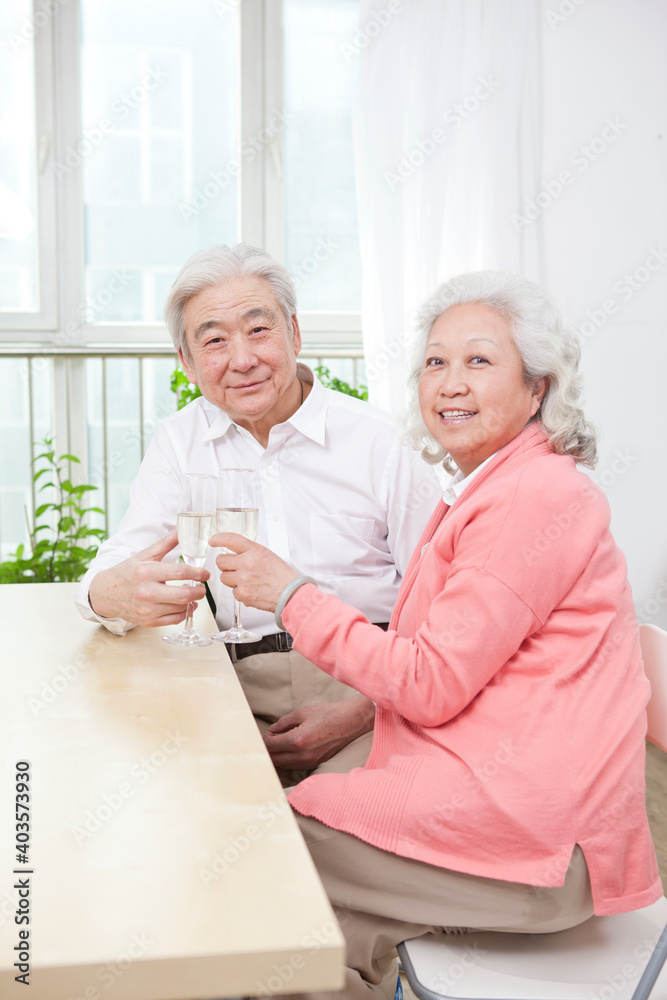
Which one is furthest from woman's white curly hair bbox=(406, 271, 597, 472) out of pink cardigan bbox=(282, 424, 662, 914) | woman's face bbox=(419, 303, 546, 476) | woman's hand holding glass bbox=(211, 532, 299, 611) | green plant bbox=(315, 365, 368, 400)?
green plant bbox=(315, 365, 368, 400)

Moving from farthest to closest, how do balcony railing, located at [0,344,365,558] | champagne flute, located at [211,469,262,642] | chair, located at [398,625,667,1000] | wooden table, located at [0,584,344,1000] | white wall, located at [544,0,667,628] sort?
1. balcony railing, located at [0,344,365,558]
2. white wall, located at [544,0,667,628]
3. champagne flute, located at [211,469,262,642]
4. chair, located at [398,625,667,1000]
5. wooden table, located at [0,584,344,1000]

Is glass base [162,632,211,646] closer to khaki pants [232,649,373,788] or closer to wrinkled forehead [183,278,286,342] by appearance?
khaki pants [232,649,373,788]

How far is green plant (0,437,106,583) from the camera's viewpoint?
3.14 metres

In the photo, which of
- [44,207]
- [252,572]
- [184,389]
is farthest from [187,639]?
[44,207]

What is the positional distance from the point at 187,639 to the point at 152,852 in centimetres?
58

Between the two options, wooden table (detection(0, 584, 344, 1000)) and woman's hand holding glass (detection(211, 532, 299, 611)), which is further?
woman's hand holding glass (detection(211, 532, 299, 611))

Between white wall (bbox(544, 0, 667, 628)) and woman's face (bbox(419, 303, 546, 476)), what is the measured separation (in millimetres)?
1956

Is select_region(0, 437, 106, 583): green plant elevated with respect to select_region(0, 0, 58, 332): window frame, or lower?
lower

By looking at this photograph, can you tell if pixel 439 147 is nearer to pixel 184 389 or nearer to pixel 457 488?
pixel 184 389

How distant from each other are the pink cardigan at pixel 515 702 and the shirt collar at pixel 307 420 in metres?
0.62

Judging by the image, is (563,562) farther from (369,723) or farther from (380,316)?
(380,316)

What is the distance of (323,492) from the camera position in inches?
64.9

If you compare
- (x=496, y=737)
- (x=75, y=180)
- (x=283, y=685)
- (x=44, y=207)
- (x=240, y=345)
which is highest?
(x=75, y=180)

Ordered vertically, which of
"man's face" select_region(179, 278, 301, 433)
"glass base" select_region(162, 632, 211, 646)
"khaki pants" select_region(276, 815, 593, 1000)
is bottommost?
"khaki pants" select_region(276, 815, 593, 1000)
